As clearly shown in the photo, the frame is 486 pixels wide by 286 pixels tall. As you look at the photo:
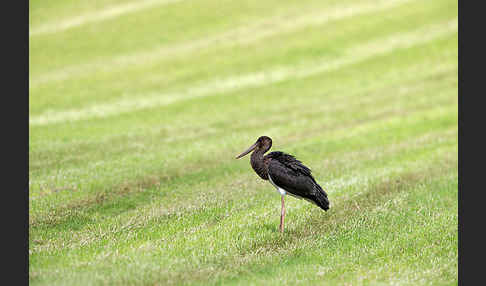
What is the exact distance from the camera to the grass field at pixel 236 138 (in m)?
12.6

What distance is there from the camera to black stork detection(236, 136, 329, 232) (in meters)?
13.6

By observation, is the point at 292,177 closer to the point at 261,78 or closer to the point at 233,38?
the point at 261,78

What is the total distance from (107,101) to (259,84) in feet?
32.3

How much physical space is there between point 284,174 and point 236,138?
44.1 feet

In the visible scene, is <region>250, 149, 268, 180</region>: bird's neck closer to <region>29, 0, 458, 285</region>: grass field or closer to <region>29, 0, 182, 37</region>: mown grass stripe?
<region>29, 0, 458, 285</region>: grass field

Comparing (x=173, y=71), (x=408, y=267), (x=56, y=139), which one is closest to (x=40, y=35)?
(x=173, y=71)

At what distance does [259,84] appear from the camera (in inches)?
1553

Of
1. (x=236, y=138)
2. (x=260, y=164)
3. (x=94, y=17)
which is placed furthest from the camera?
(x=94, y=17)

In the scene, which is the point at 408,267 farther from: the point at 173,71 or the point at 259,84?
the point at 173,71

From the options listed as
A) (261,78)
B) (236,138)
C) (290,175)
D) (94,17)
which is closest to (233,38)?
(261,78)

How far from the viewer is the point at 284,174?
13.6 meters

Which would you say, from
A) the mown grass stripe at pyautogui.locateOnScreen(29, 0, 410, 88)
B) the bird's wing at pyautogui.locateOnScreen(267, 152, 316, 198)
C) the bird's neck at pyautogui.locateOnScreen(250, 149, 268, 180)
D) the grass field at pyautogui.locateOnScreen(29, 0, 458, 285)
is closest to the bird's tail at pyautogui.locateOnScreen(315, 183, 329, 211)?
the bird's wing at pyautogui.locateOnScreen(267, 152, 316, 198)

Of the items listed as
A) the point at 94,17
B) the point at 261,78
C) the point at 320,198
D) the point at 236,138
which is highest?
the point at 94,17

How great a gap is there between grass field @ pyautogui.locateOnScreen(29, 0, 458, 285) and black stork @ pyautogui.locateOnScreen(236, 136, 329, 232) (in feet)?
3.26
